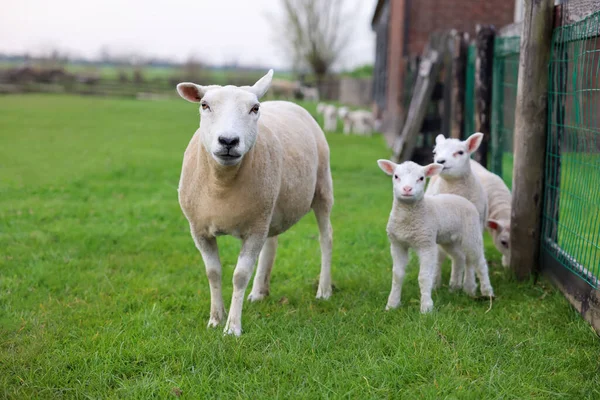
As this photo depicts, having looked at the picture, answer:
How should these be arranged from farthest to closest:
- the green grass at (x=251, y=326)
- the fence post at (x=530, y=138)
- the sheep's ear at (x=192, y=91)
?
the fence post at (x=530, y=138), the sheep's ear at (x=192, y=91), the green grass at (x=251, y=326)

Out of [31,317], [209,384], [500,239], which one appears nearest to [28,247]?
[31,317]

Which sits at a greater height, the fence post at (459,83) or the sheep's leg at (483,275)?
the fence post at (459,83)

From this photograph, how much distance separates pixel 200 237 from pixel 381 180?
6777 mm

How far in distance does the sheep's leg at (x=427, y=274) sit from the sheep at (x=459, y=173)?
654 millimetres

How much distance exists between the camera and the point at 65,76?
141 feet

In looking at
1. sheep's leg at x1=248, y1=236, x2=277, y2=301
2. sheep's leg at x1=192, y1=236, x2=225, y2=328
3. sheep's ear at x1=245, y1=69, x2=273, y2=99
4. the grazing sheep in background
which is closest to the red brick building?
Answer: the grazing sheep in background

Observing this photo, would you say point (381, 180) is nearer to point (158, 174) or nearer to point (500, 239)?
point (158, 174)

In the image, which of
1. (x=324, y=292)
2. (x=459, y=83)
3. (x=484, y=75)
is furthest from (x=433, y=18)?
(x=324, y=292)

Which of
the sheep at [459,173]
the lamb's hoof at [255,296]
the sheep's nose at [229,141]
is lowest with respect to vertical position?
the lamb's hoof at [255,296]

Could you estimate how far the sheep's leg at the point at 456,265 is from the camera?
4761mm

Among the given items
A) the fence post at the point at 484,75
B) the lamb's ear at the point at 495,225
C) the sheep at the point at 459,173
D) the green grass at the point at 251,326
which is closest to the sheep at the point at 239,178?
the green grass at the point at 251,326

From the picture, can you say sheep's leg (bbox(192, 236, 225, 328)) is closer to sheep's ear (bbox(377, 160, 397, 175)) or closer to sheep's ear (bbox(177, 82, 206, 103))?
sheep's ear (bbox(177, 82, 206, 103))

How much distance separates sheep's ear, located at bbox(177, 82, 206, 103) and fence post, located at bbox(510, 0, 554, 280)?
261 centimetres

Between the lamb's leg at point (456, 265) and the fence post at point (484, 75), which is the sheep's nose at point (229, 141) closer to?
the lamb's leg at point (456, 265)
